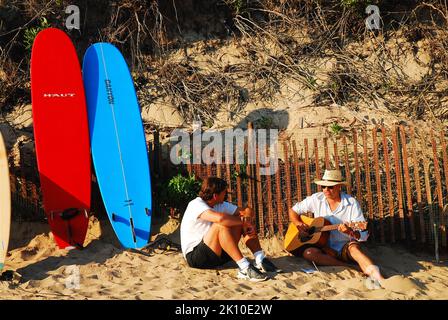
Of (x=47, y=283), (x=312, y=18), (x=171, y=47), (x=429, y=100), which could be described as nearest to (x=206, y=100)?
(x=171, y=47)

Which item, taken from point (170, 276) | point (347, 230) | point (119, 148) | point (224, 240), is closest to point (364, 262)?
point (347, 230)

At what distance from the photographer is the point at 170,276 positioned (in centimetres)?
514

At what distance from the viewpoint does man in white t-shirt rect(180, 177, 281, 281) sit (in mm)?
4996

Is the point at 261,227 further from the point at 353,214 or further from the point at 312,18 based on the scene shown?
the point at 312,18

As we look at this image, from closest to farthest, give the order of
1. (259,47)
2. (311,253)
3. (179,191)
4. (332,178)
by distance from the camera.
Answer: (311,253) → (332,178) → (179,191) → (259,47)

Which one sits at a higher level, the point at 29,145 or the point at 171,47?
the point at 171,47

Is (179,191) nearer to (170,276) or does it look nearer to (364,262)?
(170,276)

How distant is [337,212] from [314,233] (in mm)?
277

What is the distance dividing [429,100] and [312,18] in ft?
6.77

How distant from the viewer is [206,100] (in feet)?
26.6

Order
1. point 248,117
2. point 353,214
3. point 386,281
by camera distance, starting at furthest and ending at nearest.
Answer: point 248,117 < point 353,214 < point 386,281

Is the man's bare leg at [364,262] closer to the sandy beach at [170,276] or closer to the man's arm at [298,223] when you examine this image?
the sandy beach at [170,276]

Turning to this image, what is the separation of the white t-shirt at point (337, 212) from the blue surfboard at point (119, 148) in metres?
1.59

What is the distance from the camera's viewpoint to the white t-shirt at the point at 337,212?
5441mm
